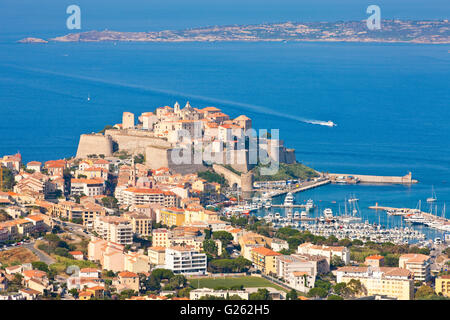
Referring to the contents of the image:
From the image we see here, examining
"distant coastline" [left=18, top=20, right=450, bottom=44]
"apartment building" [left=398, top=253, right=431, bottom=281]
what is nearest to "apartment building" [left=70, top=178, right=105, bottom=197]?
"apartment building" [left=398, top=253, right=431, bottom=281]

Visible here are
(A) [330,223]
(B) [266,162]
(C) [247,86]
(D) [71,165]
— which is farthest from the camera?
(C) [247,86]

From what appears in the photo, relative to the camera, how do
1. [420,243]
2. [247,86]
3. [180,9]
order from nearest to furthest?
[420,243]
[247,86]
[180,9]

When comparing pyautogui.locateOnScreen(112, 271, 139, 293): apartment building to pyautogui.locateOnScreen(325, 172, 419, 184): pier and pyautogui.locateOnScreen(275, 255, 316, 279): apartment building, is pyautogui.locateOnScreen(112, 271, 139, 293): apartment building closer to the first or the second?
pyautogui.locateOnScreen(275, 255, 316, 279): apartment building

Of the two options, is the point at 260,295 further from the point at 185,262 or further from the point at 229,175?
the point at 229,175

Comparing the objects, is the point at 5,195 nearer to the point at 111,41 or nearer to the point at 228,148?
the point at 228,148

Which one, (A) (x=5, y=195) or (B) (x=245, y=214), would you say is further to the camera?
(B) (x=245, y=214)

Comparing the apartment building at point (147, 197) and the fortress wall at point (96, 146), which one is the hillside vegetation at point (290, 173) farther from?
the apartment building at point (147, 197)

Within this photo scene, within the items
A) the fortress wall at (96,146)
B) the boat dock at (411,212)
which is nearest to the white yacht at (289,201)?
the boat dock at (411,212)

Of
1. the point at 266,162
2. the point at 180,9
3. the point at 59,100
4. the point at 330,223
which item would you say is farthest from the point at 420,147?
the point at 180,9
